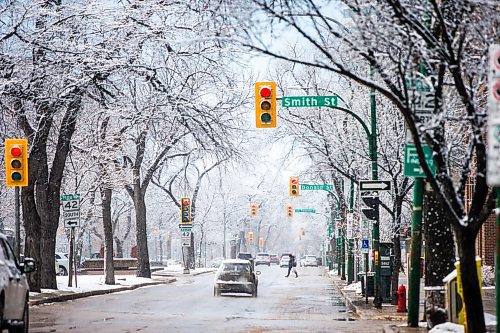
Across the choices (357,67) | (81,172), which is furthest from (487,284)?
(81,172)

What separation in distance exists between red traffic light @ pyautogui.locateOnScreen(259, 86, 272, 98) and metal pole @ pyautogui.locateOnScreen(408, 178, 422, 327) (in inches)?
274

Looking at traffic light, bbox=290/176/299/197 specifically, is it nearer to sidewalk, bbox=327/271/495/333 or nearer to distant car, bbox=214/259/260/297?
distant car, bbox=214/259/260/297

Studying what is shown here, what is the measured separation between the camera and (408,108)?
41.8ft

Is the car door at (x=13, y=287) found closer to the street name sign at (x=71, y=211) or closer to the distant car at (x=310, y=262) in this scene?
the street name sign at (x=71, y=211)

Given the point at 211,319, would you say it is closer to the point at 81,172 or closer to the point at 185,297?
the point at 185,297

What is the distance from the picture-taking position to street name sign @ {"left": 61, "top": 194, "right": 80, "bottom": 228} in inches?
1284

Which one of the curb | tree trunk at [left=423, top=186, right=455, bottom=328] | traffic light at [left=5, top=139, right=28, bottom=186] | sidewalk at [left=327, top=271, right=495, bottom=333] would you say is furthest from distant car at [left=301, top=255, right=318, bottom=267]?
tree trunk at [left=423, top=186, right=455, bottom=328]

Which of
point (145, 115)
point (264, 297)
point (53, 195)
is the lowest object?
point (264, 297)

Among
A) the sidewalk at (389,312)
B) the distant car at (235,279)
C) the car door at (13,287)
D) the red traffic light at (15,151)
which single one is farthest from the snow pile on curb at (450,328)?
the distant car at (235,279)

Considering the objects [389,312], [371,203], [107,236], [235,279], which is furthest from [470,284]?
[107,236]

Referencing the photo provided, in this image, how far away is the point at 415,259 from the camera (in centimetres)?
1894

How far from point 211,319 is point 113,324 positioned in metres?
2.82

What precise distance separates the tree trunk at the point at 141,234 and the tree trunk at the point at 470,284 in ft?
124

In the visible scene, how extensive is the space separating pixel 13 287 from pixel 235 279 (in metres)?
20.4
